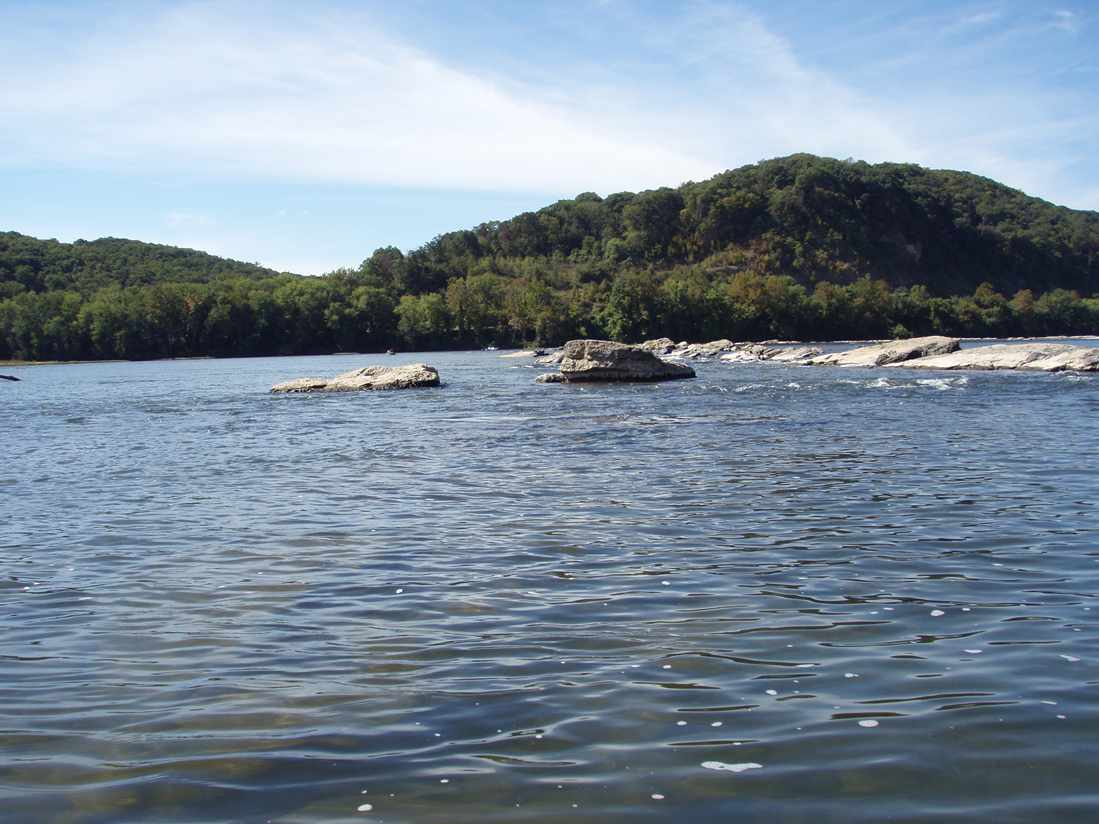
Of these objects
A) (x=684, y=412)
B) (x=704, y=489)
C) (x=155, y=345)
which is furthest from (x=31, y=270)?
(x=704, y=489)

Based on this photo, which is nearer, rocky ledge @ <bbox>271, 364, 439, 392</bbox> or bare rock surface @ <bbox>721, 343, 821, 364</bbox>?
rocky ledge @ <bbox>271, 364, 439, 392</bbox>

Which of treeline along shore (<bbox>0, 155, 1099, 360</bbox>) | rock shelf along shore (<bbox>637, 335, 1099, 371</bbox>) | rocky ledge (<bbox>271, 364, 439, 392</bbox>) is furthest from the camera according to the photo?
treeline along shore (<bbox>0, 155, 1099, 360</bbox>)

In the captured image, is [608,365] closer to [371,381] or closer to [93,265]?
[371,381]

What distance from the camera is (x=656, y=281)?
5177 inches

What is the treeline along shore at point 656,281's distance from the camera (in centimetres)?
11625

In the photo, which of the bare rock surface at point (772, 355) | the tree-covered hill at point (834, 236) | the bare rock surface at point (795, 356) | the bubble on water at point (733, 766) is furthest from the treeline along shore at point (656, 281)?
the bubble on water at point (733, 766)

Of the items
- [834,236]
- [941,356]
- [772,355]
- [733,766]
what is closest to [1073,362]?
[941,356]

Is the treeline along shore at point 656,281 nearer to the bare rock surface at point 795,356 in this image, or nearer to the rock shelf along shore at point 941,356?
the bare rock surface at point 795,356

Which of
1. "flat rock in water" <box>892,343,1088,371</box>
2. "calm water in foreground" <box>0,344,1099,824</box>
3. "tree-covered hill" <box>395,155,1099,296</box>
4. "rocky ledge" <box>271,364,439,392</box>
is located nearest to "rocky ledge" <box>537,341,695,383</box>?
"rocky ledge" <box>271,364,439,392</box>

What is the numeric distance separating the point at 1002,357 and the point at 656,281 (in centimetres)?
8945

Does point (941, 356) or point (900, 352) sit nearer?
point (941, 356)

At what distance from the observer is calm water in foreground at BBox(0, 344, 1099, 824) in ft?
14.6

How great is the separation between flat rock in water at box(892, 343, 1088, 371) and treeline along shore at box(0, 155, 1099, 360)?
221 feet

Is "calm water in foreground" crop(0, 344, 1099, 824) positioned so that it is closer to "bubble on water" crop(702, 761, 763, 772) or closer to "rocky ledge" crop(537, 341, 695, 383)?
"bubble on water" crop(702, 761, 763, 772)
